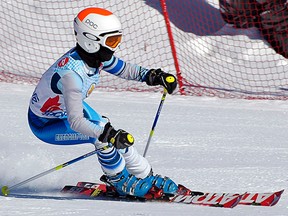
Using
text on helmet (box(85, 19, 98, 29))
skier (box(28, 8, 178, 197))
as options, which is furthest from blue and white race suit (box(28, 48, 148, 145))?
text on helmet (box(85, 19, 98, 29))

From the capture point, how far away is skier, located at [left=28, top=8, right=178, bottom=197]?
17.4 ft

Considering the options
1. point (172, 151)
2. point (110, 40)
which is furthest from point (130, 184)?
point (172, 151)

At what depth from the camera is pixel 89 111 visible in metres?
5.66

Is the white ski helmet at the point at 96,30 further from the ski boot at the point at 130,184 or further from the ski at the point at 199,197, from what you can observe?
the ski at the point at 199,197

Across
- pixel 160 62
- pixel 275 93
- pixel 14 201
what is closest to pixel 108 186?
pixel 14 201

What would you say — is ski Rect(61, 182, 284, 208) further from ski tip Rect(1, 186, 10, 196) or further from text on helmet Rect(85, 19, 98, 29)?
text on helmet Rect(85, 19, 98, 29)

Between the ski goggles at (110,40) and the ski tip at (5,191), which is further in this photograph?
the ski tip at (5,191)

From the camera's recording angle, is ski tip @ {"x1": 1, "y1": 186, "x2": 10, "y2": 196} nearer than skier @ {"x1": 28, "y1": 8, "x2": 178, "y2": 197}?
No

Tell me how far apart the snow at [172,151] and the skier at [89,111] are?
0.22 meters

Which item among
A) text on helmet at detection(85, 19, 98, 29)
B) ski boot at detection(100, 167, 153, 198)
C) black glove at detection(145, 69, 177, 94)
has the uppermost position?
text on helmet at detection(85, 19, 98, 29)

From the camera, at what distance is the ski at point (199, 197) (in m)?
5.53

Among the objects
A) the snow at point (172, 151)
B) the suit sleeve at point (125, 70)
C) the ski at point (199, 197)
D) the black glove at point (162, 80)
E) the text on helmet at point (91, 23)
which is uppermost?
the text on helmet at point (91, 23)

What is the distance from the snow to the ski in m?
0.07

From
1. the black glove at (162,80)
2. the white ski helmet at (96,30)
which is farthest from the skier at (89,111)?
A: the black glove at (162,80)
